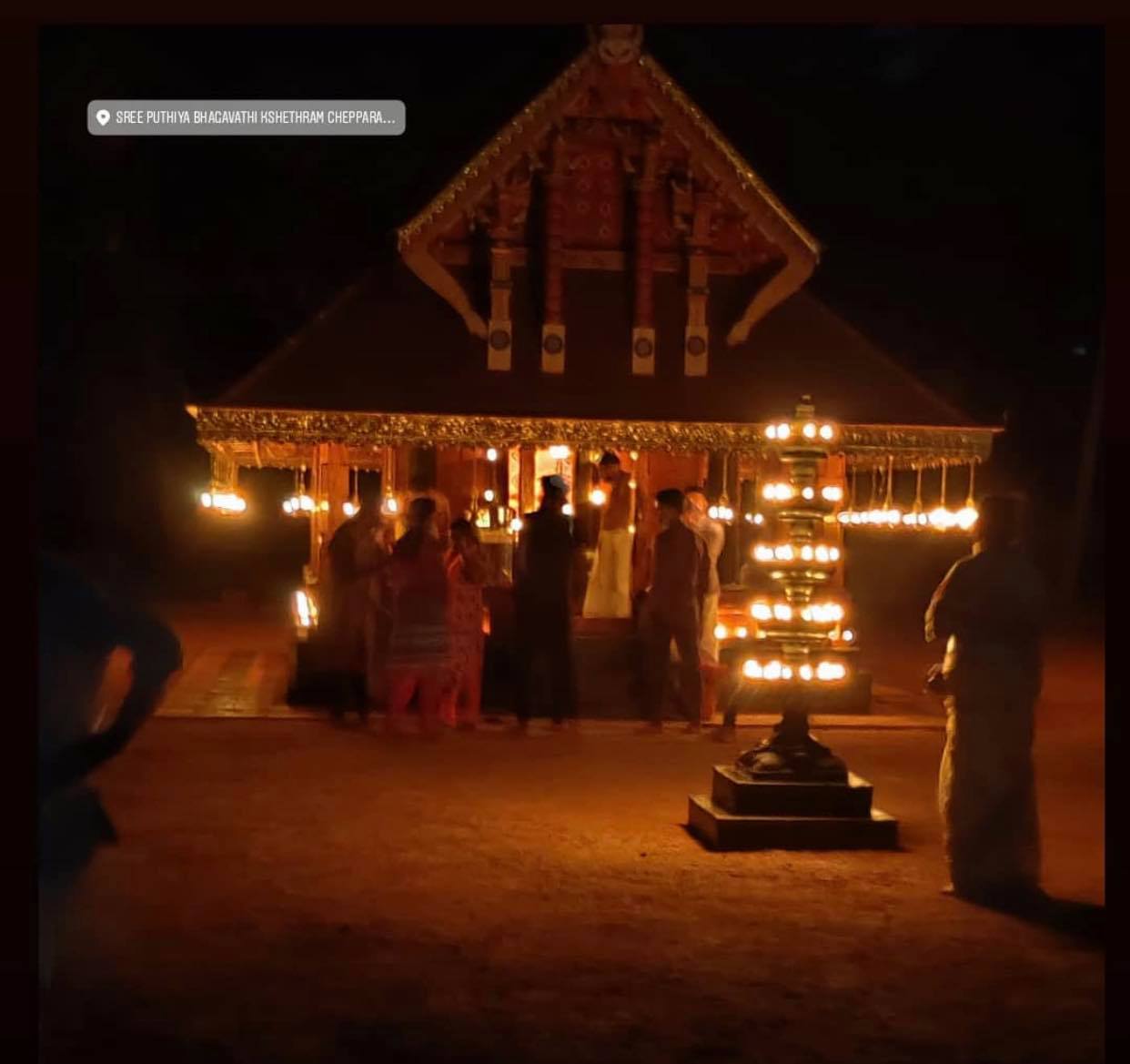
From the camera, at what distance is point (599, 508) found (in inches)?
564

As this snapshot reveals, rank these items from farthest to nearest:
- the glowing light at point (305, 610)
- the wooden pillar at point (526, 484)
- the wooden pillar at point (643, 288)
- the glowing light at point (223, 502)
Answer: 1. the wooden pillar at point (526, 484)
2. the glowing light at point (223, 502)
3. the glowing light at point (305, 610)
4. the wooden pillar at point (643, 288)

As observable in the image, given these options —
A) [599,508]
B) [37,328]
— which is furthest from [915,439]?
[37,328]

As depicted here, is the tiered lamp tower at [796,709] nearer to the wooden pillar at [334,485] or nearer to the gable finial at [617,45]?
the gable finial at [617,45]

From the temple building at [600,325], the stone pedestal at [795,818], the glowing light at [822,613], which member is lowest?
the stone pedestal at [795,818]

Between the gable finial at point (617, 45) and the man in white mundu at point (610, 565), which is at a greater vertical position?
the gable finial at point (617, 45)

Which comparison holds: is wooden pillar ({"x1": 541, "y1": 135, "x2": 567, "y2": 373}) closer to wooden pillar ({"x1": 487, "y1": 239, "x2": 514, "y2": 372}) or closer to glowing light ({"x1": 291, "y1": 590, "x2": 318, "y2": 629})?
wooden pillar ({"x1": 487, "y1": 239, "x2": 514, "y2": 372})

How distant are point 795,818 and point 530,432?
17.4 ft

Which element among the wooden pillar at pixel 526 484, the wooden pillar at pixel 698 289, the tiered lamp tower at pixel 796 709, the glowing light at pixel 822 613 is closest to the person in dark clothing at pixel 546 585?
the wooden pillar at pixel 698 289

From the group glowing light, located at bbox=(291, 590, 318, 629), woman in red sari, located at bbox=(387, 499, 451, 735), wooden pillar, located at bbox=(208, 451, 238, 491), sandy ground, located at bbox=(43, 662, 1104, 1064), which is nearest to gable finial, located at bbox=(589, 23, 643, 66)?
woman in red sari, located at bbox=(387, 499, 451, 735)

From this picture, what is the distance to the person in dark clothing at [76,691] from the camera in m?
3.93

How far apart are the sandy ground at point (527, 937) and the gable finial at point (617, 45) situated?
6.17 metres

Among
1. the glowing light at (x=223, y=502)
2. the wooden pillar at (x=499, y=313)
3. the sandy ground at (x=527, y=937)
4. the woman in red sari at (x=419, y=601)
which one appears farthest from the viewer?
the glowing light at (x=223, y=502)

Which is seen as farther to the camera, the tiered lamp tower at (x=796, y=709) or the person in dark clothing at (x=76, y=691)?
the tiered lamp tower at (x=796, y=709)

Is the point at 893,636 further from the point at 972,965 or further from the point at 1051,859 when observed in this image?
the point at 972,965
